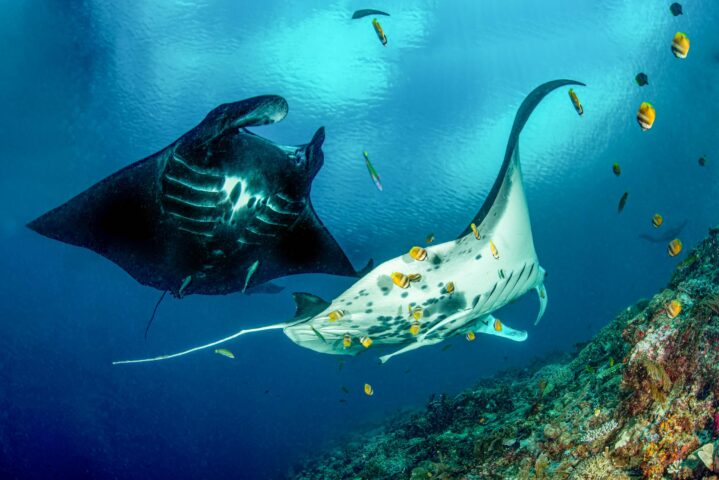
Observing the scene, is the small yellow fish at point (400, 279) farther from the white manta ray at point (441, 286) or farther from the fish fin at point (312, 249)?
the fish fin at point (312, 249)

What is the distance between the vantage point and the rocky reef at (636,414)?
2.14 m

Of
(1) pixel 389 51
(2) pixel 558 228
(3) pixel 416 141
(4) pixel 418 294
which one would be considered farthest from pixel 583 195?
(4) pixel 418 294

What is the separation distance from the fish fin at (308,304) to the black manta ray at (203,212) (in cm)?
57

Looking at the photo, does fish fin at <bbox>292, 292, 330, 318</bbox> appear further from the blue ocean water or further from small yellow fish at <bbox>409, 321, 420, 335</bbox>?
the blue ocean water

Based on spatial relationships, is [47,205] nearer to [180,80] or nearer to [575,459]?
[180,80]

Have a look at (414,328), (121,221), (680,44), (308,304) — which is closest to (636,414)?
(414,328)

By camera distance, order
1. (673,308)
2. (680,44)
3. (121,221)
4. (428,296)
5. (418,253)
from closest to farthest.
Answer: (673,308)
(418,253)
(121,221)
(428,296)
(680,44)

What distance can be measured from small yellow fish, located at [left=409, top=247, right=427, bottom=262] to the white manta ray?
0.02 m

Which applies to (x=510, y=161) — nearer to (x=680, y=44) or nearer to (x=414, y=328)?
(x=414, y=328)

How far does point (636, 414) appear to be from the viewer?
7.77 feet

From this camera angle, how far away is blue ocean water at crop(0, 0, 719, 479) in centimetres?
1448

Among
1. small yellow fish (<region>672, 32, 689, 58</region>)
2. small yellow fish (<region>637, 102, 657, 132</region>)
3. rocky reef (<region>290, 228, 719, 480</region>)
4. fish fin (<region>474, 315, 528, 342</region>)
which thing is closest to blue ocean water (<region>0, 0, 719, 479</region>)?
fish fin (<region>474, 315, 528, 342</region>)

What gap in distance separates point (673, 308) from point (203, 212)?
137 inches

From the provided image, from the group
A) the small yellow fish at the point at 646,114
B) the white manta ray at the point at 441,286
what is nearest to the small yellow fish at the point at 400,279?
the white manta ray at the point at 441,286
